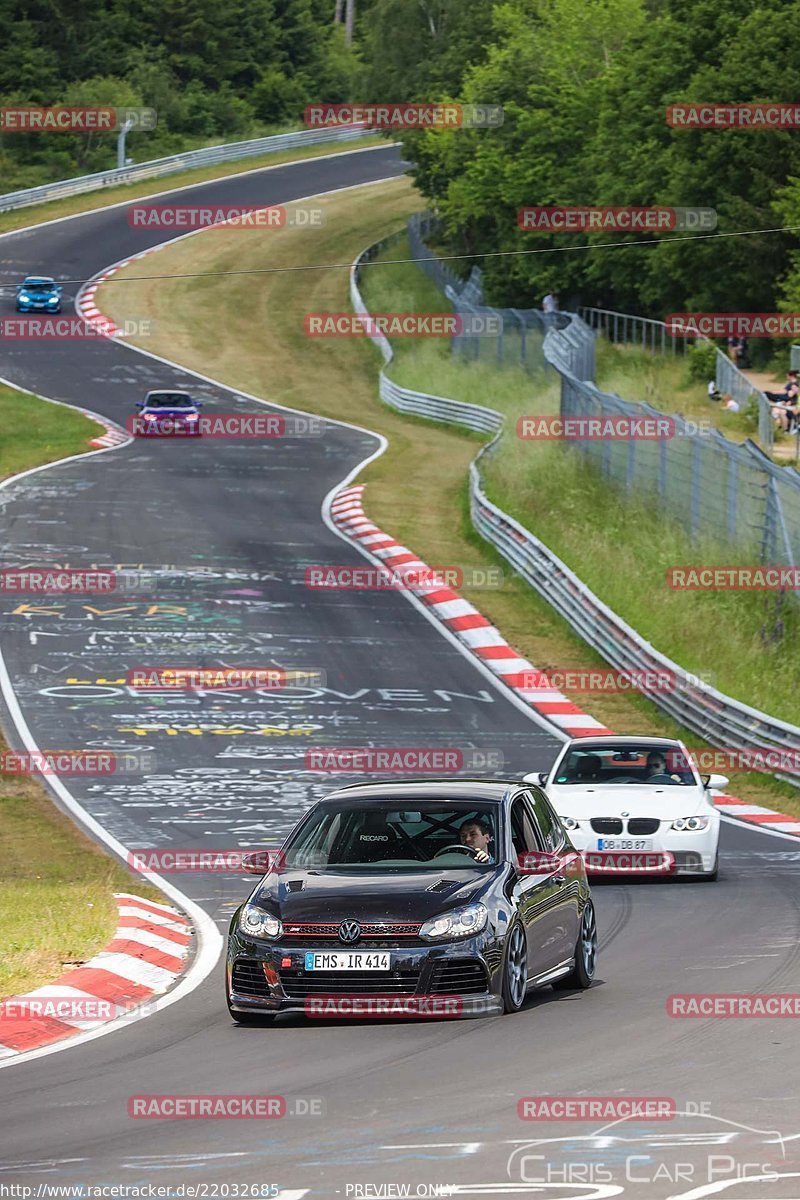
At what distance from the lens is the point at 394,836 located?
1207cm

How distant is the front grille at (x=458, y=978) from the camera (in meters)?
10.9

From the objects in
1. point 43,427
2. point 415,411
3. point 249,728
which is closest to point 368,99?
point 415,411

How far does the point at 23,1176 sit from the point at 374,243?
80446 mm

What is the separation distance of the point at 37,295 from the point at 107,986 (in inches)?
2437

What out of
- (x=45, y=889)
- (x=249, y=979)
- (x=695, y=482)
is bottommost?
(x=695, y=482)

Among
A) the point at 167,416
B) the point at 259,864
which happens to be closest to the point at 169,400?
the point at 167,416

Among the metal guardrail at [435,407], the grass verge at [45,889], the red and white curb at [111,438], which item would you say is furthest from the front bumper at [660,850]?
the metal guardrail at [435,407]

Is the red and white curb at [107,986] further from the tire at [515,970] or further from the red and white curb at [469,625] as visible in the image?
the red and white curb at [469,625]

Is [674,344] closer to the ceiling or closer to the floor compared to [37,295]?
closer to the ceiling

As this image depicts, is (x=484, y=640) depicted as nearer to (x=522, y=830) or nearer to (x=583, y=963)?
(x=583, y=963)

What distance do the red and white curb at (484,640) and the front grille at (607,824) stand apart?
140 inches

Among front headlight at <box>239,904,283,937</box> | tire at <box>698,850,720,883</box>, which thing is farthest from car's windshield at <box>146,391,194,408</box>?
front headlight at <box>239,904,283,937</box>

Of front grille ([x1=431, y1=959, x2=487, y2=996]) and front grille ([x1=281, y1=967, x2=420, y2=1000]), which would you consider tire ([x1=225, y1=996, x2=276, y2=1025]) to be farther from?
front grille ([x1=431, y1=959, x2=487, y2=996])

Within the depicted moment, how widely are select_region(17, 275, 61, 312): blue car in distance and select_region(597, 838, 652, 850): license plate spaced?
56072mm
